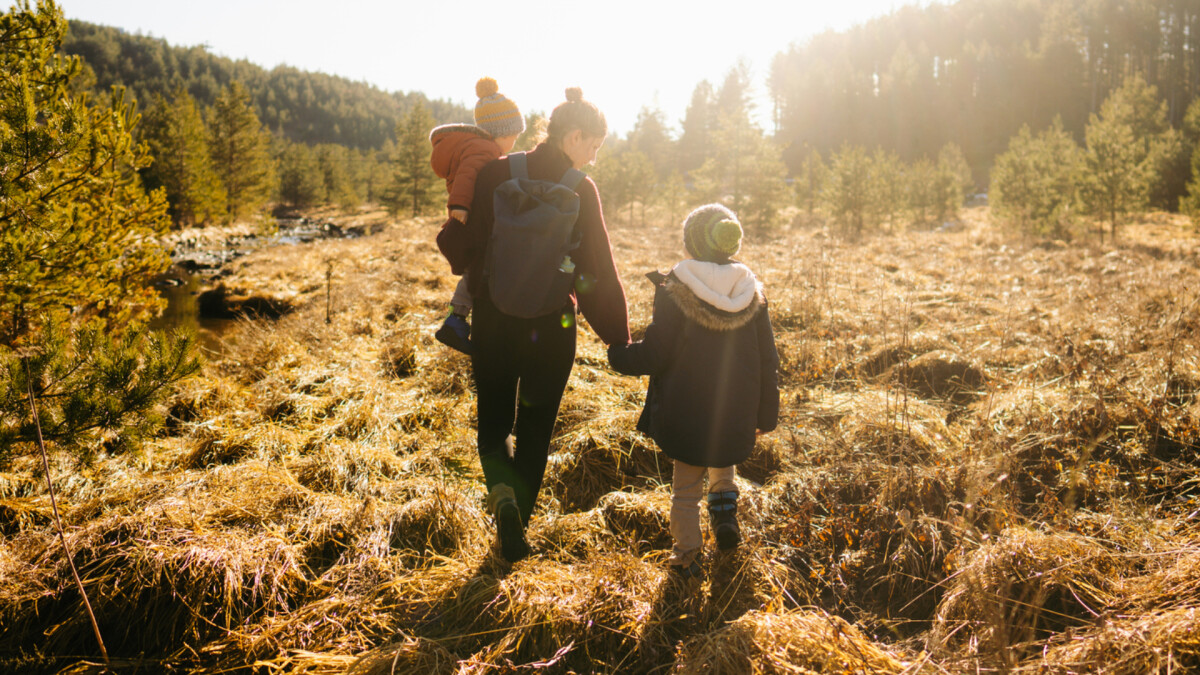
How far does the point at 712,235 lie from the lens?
7.43 ft

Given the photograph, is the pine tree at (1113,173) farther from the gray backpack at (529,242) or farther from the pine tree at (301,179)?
the pine tree at (301,179)

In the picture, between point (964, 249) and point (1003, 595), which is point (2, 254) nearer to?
point (1003, 595)

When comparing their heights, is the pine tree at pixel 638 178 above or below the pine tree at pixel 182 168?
below

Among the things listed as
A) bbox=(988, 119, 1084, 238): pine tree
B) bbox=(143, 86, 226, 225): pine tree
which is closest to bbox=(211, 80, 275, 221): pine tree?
bbox=(143, 86, 226, 225): pine tree

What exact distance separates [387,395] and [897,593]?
365cm

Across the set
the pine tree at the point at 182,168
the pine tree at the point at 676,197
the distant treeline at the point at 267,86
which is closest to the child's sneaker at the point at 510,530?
the pine tree at the point at 676,197

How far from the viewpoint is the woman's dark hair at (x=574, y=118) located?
2.06m

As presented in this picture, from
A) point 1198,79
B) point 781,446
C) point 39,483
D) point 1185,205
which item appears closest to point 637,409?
point 781,446

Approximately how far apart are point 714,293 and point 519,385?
0.91 m

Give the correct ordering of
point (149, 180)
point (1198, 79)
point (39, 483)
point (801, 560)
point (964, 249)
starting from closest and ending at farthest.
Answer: point (801, 560) < point (39, 483) < point (964, 249) < point (149, 180) < point (1198, 79)

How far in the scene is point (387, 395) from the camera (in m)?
4.29

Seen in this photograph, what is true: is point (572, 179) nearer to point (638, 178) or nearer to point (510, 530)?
point (510, 530)

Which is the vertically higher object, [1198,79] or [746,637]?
[1198,79]

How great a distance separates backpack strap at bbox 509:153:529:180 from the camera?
204cm
